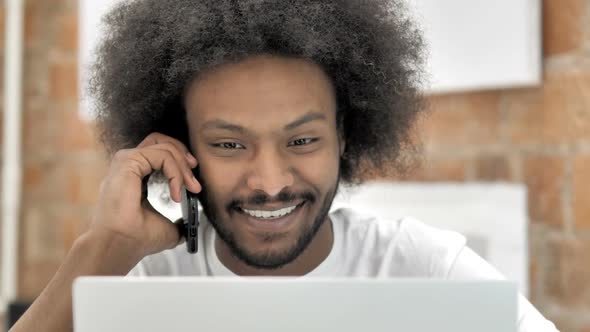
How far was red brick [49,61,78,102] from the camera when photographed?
2441mm

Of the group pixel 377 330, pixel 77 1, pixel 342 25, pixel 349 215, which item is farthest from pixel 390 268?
pixel 77 1

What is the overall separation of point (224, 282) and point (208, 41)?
65 centimetres

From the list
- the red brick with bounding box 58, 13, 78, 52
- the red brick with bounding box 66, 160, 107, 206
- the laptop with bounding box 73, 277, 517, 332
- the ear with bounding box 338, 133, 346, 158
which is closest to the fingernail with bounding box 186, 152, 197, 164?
the ear with bounding box 338, 133, 346, 158

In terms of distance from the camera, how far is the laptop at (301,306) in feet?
1.83

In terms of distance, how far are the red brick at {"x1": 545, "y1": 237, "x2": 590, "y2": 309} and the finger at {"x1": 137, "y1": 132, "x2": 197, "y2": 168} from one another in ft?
2.77

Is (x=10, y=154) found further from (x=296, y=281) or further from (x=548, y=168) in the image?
(x=296, y=281)

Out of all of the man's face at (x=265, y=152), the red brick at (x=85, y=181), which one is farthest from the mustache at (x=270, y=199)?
the red brick at (x=85, y=181)

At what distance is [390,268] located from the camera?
1.29 meters

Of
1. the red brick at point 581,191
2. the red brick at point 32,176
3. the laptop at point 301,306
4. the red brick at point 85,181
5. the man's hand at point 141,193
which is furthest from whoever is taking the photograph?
the red brick at point 32,176

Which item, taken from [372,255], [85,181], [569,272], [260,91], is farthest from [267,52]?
[85,181]

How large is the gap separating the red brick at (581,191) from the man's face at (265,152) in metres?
0.61

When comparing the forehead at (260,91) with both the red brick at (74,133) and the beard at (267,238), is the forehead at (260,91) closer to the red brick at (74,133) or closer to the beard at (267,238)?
the beard at (267,238)

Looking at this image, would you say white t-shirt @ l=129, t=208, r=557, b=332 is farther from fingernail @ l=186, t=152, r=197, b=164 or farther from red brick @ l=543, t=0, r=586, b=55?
red brick @ l=543, t=0, r=586, b=55

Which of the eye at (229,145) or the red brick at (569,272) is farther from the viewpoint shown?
the red brick at (569,272)
